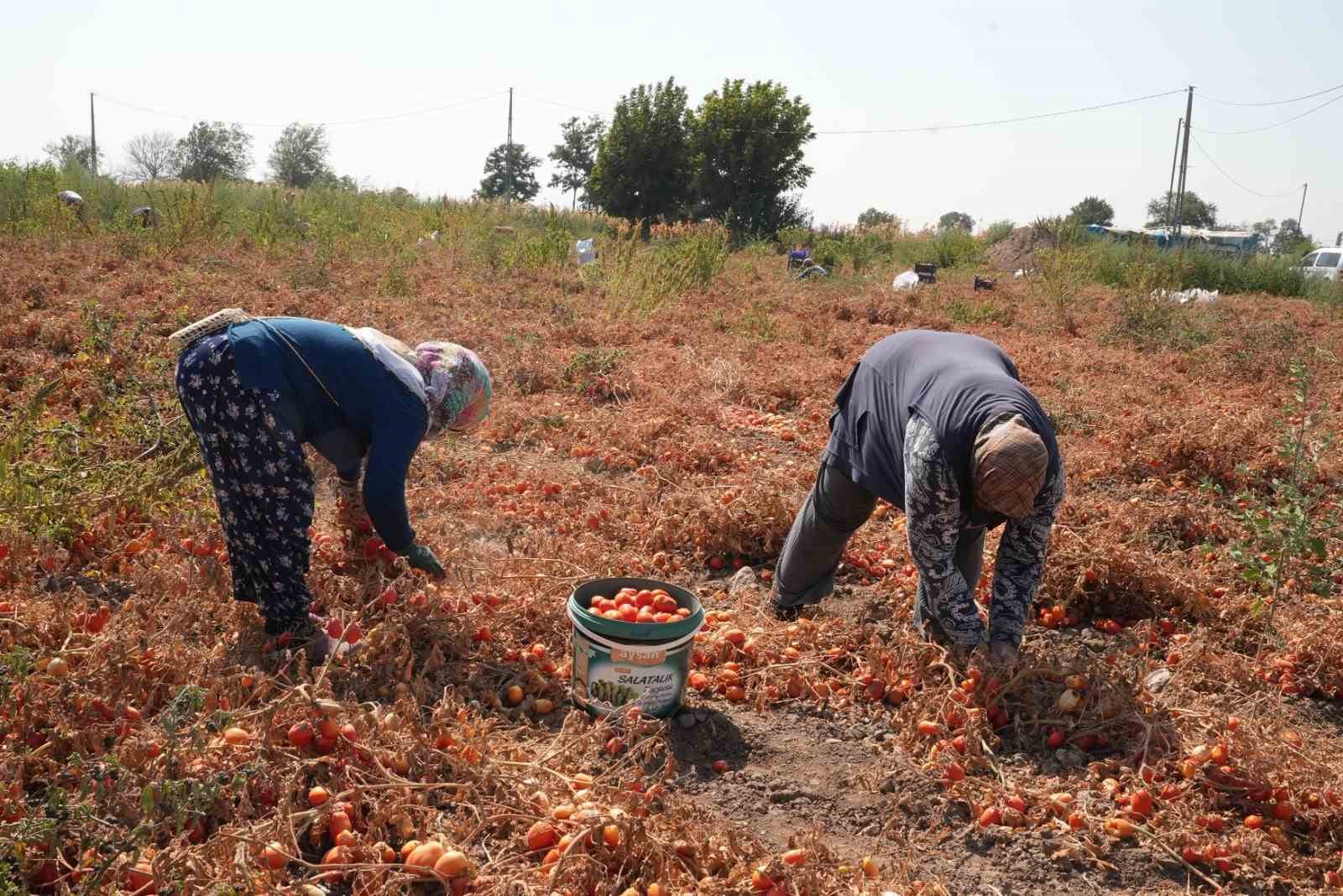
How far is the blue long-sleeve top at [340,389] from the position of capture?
320 cm

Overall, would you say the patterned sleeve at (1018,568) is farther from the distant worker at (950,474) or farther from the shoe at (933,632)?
the shoe at (933,632)

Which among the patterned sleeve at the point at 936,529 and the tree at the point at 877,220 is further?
the tree at the point at 877,220

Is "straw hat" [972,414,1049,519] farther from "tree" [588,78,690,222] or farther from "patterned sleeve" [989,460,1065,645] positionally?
"tree" [588,78,690,222]

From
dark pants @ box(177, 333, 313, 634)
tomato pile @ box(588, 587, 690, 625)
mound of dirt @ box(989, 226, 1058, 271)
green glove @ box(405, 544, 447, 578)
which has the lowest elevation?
tomato pile @ box(588, 587, 690, 625)

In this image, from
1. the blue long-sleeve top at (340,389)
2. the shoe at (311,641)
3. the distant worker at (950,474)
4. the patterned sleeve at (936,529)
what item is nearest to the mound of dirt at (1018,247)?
the distant worker at (950,474)

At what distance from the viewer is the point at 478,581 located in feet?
13.0

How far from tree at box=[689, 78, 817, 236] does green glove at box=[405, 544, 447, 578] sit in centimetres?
2877

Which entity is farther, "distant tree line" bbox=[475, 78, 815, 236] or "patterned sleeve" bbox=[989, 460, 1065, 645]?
"distant tree line" bbox=[475, 78, 815, 236]

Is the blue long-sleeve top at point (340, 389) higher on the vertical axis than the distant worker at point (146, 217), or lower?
lower

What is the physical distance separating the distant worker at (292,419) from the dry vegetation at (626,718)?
24cm

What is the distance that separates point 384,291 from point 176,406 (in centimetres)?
655

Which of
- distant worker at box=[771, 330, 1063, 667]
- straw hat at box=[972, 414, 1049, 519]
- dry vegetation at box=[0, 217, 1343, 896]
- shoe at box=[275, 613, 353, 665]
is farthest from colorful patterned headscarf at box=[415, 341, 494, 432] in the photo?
straw hat at box=[972, 414, 1049, 519]

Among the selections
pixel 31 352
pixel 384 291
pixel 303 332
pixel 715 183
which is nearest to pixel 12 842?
pixel 303 332

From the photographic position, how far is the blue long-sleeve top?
10.5ft
